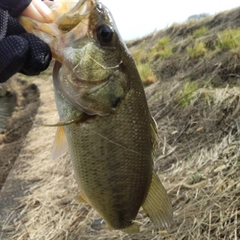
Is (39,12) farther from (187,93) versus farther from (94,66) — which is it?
(187,93)

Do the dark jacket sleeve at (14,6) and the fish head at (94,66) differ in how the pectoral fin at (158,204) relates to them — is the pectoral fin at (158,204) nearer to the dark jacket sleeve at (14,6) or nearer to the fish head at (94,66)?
the fish head at (94,66)

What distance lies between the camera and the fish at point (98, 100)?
2027mm

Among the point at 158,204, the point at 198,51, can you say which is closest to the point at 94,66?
the point at 158,204

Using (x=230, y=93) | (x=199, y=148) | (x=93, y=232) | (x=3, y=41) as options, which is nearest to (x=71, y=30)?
(x=3, y=41)

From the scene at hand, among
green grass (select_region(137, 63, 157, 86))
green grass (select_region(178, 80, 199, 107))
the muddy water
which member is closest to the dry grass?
green grass (select_region(178, 80, 199, 107))

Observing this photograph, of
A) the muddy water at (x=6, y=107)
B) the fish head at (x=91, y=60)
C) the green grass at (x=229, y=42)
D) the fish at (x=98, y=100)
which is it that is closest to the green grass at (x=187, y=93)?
the green grass at (x=229, y=42)

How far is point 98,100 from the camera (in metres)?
2.05

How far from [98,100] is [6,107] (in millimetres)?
13240

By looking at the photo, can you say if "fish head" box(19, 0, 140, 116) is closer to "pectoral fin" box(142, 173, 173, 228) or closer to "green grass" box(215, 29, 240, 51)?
"pectoral fin" box(142, 173, 173, 228)

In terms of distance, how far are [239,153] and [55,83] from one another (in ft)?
8.66

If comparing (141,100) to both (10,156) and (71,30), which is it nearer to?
(71,30)

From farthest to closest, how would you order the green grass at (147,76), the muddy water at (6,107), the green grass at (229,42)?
the muddy water at (6,107), the green grass at (147,76), the green grass at (229,42)

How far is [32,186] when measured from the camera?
6281 mm

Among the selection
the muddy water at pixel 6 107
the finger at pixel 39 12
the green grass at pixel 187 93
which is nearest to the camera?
the finger at pixel 39 12
